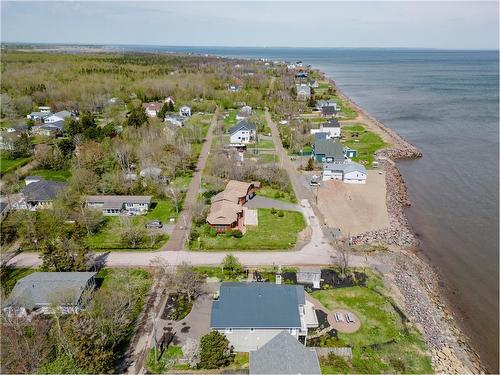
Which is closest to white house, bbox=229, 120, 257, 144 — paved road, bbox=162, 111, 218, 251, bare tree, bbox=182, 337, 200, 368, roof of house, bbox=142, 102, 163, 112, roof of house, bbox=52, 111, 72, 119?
paved road, bbox=162, 111, 218, 251

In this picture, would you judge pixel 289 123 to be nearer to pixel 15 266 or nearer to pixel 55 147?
pixel 55 147

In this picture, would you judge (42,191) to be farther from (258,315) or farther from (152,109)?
(152,109)

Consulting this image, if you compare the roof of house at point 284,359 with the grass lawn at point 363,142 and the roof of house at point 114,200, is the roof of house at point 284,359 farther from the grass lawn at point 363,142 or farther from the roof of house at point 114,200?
the grass lawn at point 363,142

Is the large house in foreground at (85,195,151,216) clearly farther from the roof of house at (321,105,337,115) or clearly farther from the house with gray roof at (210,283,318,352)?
the roof of house at (321,105,337,115)

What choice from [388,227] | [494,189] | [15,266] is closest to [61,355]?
[15,266]

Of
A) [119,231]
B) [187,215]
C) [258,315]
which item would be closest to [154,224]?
[119,231]

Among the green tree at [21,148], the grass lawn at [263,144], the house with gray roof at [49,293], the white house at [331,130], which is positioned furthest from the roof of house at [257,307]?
the green tree at [21,148]
